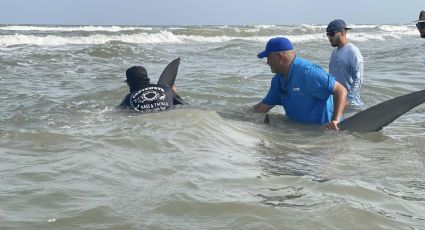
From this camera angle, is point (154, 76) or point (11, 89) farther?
point (154, 76)

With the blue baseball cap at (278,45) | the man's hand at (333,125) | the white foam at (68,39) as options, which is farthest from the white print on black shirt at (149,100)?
the white foam at (68,39)

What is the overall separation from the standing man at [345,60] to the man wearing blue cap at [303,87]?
1.38m

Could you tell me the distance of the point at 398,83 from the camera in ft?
40.5

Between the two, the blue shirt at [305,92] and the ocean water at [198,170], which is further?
the blue shirt at [305,92]

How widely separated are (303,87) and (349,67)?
5.68 ft

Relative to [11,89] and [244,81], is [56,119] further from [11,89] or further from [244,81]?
[244,81]

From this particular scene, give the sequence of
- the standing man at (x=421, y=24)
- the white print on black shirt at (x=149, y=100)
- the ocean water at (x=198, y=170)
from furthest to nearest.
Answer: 1. the white print on black shirt at (x=149, y=100)
2. the standing man at (x=421, y=24)
3. the ocean water at (x=198, y=170)

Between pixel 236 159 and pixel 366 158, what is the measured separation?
1.29 meters

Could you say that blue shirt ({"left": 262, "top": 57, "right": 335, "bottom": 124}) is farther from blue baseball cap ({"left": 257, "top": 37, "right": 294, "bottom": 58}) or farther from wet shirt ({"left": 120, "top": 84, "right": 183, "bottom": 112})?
wet shirt ({"left": 120, "top": 84, "right": 183, "bottom": 112})

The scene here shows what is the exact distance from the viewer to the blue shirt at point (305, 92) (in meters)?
6.30

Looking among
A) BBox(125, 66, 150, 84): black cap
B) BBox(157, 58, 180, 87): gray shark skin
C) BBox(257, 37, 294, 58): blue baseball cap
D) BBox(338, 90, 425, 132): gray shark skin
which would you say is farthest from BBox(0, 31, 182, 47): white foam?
BBox(338, 90, 425, 132): gray shark skin

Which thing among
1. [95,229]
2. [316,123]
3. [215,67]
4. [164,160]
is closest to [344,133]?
[316,123]

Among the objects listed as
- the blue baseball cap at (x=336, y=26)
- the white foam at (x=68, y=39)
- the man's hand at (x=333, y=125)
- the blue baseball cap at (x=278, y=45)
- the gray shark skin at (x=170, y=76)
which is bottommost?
the white foam at (x=68, y=39)

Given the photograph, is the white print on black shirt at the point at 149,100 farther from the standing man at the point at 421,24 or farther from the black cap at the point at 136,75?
the standing man at the point at 421,24
